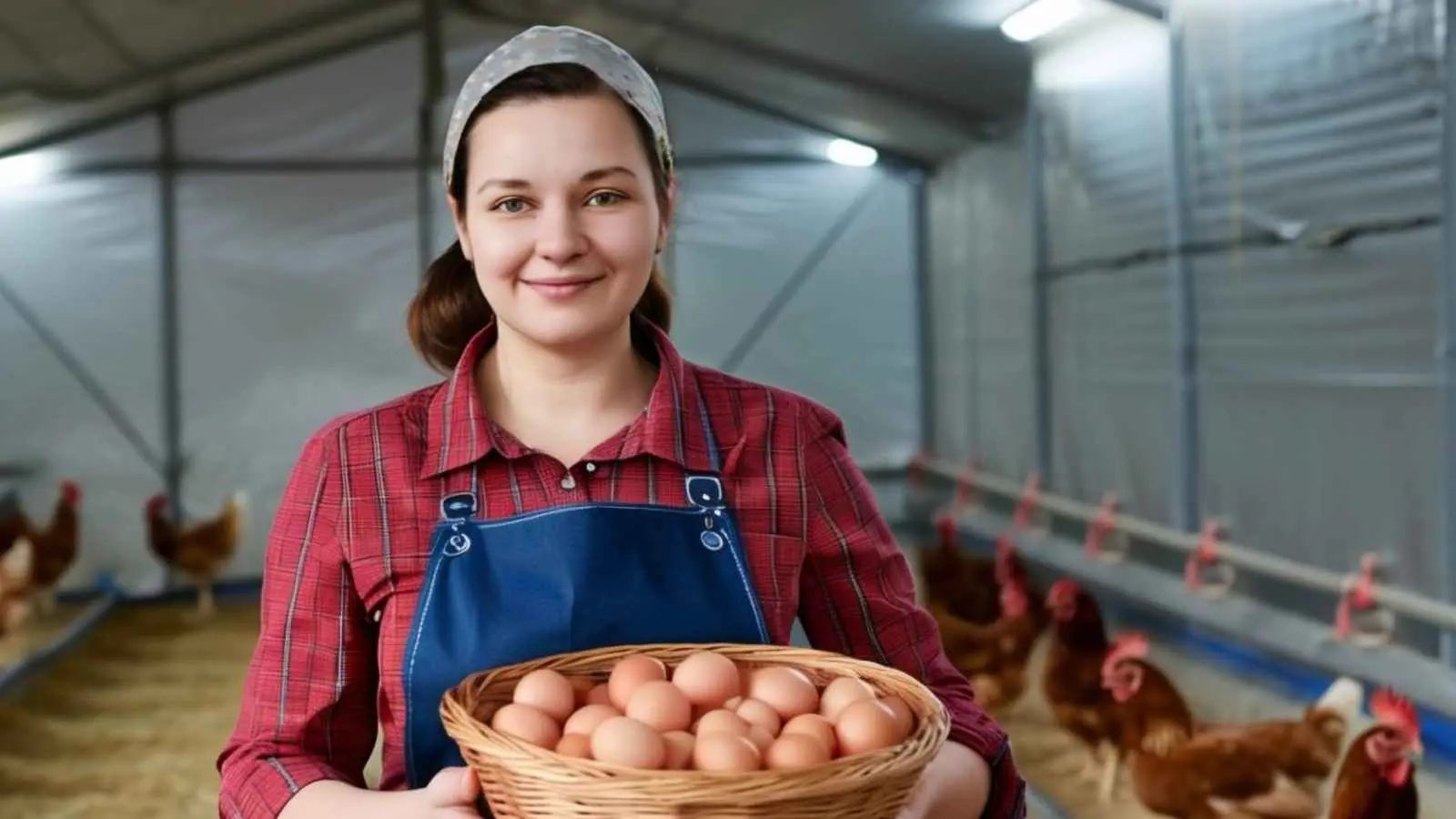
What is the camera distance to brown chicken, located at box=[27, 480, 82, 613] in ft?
16.6

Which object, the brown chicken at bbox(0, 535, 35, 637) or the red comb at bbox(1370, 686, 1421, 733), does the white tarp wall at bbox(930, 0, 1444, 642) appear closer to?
the red comb at bbox(1370, 686, 1421, 733)

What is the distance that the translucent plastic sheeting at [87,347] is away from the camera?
5.42 meters

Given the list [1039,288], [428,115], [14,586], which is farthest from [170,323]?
[1039,288]

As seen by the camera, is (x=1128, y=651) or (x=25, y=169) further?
(x=25, y=169)

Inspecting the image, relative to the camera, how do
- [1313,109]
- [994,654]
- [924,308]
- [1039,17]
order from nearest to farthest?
1. [1313,109]
2. [994,654]
3. [1039,17]
4. [924,308]

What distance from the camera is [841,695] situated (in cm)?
85

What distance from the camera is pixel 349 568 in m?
0.93

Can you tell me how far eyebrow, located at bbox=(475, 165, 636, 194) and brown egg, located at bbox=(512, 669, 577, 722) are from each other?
0.31 metres

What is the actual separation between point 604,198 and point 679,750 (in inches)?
14.2

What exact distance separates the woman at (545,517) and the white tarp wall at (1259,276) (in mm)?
2355

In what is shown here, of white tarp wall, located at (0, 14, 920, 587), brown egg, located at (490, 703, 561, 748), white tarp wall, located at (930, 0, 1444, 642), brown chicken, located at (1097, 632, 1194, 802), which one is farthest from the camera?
white tarp wall, located at (0, 14, 920, 587)

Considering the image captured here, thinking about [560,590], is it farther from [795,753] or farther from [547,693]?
[795,753]

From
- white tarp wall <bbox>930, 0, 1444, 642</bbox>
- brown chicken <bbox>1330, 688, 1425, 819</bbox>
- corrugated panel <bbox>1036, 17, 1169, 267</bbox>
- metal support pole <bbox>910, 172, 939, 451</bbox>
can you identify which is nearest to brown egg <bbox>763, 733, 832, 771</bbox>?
brown chicken <bbox>1330, 688, 1425, 819</bbox>

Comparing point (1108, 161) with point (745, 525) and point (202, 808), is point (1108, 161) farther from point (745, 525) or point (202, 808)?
point (745, 525)
